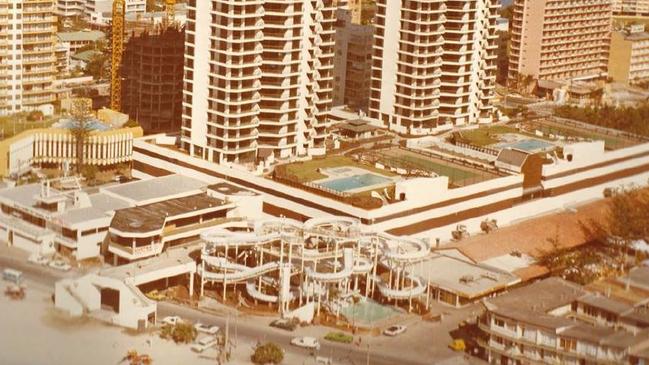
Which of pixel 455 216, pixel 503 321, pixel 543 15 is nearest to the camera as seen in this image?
pixel 503 321

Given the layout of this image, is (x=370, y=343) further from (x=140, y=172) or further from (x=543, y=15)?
(x=543, y=15)

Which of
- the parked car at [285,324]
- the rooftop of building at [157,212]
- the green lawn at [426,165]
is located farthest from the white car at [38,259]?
the green lawn at [426,165]

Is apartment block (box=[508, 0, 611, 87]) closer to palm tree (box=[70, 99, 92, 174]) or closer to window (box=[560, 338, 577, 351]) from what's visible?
palm tree (box=[70, 99, 92, 174])

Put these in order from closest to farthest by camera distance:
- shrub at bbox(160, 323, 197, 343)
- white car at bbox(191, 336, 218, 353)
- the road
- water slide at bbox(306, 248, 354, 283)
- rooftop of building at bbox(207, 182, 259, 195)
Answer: white car at bbox(191, 336, 218, 353), shrub at bbox(160, 323, 197, 343), the road, water slide at bbox(306, 248, 354, 283), rooftop of building at bbox(207, 182, 259, 195)

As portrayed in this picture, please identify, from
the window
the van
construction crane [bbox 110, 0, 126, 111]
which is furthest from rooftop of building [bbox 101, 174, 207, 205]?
the window

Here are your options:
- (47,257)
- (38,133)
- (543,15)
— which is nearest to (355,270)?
(47,257)

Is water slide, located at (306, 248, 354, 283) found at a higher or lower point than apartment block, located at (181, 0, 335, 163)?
lower
